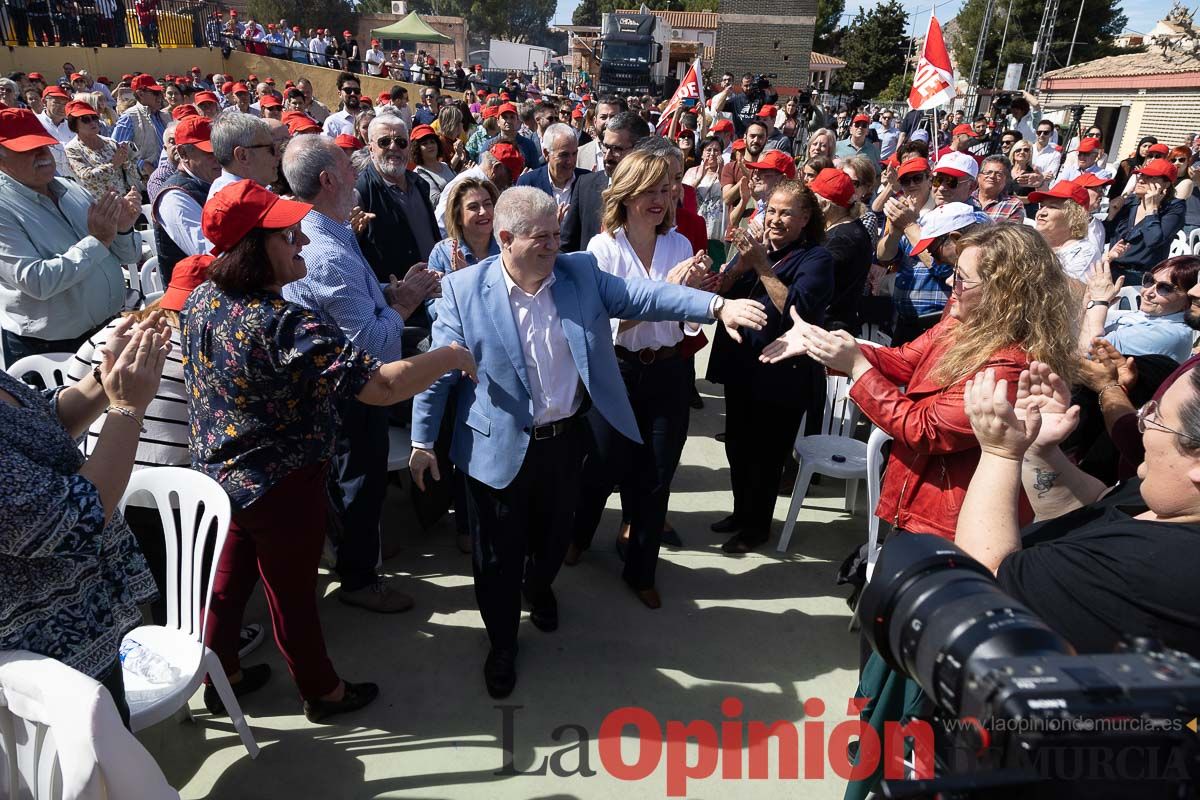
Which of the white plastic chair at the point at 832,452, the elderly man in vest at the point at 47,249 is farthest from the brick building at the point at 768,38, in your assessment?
the elderly man in vest at the point at 47,249

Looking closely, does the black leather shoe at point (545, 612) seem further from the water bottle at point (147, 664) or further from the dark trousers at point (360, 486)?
the water bottle at point (147, 664)

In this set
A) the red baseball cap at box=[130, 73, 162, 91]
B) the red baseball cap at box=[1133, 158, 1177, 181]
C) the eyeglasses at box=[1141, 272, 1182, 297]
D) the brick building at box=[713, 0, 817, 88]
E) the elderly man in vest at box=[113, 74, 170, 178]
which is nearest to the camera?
the eyeglasses at box=[1141, 272, 1182, 297]

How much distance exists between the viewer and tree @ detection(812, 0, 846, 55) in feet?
158

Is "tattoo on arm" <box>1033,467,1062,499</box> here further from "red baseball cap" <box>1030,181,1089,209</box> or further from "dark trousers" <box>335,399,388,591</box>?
"red baseball cap" <box>1030,181,1089,209</box>

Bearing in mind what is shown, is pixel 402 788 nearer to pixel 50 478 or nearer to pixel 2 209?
pixel 50 478

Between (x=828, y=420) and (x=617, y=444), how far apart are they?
5.55ft

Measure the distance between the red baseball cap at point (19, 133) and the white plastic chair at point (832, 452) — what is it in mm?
3814

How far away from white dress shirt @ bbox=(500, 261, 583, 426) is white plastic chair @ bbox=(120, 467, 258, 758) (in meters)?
1.04

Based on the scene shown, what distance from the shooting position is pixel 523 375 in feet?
8.23

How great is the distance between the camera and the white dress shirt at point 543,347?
2.55 m

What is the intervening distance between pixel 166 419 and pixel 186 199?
176 centimetres

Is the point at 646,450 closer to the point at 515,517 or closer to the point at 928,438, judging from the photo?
the point at 515,517

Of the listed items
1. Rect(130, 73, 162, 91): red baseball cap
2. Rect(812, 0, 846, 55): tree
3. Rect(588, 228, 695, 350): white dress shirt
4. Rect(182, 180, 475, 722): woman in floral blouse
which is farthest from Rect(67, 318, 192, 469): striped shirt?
Rect(812, 0, 846, 55): tree

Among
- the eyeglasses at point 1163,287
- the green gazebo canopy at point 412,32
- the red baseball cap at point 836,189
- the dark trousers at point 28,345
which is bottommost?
the dark trousers at point 28,345
